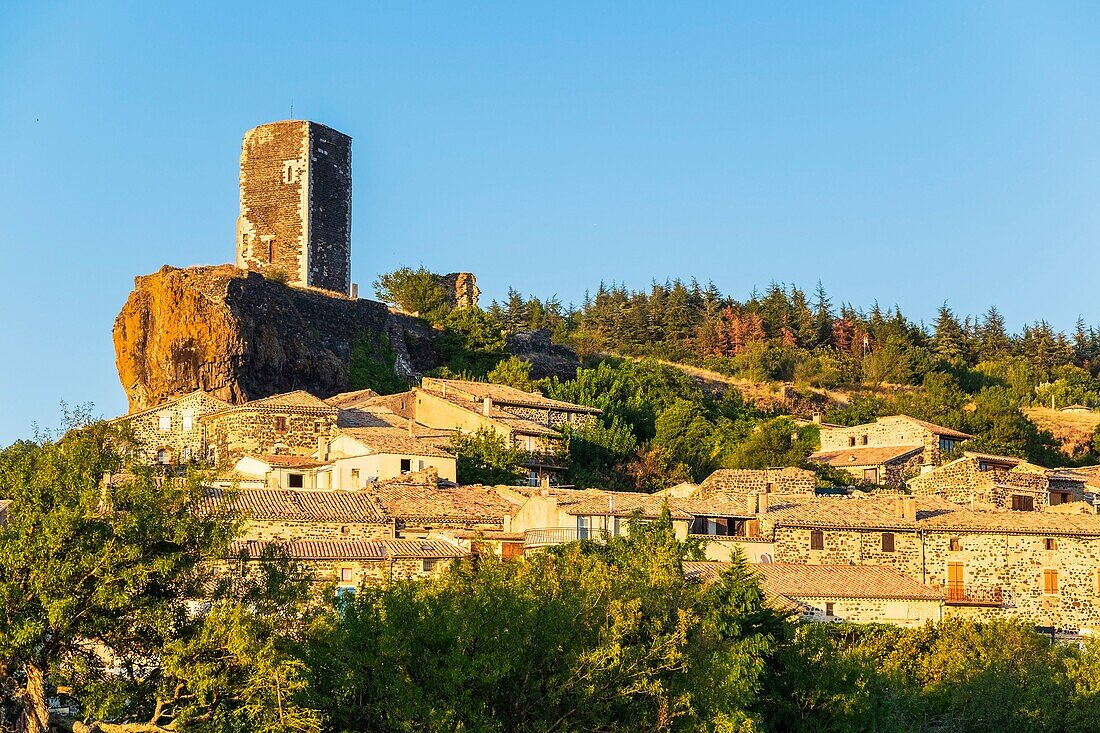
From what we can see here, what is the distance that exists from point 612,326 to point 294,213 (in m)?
38.2

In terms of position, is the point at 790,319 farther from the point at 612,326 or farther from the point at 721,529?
the point at 721,529

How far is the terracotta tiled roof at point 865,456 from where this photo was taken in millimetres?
66188

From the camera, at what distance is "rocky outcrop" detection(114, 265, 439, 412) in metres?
62.4

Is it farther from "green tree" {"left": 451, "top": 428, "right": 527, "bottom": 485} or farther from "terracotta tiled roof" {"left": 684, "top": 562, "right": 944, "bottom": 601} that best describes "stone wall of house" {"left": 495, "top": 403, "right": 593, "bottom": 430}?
"terracotta tiled roof" {"left": 684, "top": 562, "right": 944, "bottom": 601}

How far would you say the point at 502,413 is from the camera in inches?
2386

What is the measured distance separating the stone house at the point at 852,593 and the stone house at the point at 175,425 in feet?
68.8

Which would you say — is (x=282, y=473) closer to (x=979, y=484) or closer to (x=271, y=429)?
(x=271, y=429)

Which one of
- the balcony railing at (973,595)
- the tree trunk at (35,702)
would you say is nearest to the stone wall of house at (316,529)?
the balcony railing at (973,595)

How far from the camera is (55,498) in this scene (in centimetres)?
2344

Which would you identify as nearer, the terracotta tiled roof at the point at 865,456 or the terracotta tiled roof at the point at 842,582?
the terracotta tiled roof at the point at 842,582

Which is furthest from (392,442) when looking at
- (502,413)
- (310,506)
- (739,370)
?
(739,370)

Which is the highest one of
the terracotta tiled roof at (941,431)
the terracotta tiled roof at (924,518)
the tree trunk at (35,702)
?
the terracotta tiled roof at (941,431)

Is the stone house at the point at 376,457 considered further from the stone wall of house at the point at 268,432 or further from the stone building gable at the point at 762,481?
the stone building gable at the point at 762,481

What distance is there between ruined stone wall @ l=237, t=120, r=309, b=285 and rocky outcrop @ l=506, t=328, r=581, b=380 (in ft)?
36.1
